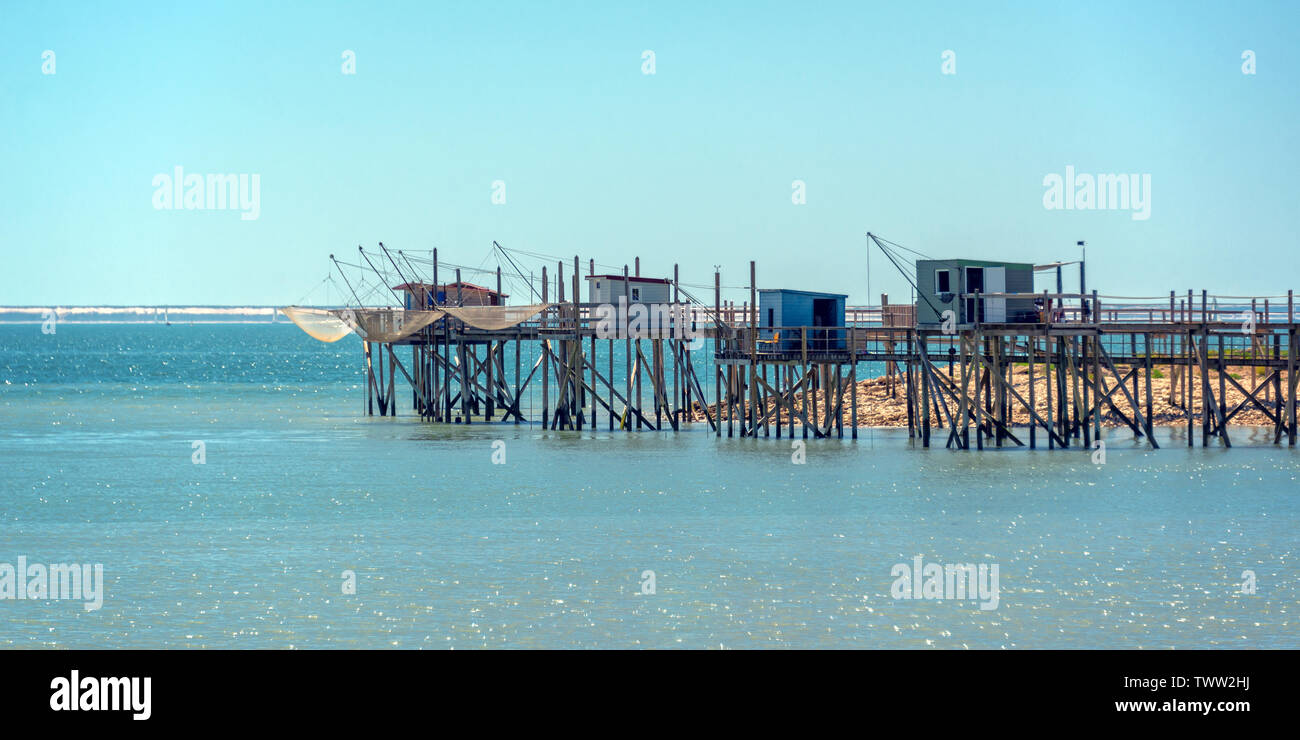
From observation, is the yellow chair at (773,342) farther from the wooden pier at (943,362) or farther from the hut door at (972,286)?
the hut door at (972,286)

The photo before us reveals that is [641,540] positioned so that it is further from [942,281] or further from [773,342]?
[773,342]

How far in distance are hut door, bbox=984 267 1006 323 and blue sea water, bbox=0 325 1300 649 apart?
4.26m

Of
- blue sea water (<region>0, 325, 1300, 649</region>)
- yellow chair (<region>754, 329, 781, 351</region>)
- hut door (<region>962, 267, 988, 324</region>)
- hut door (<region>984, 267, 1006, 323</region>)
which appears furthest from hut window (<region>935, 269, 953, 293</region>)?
yellow chair (<region>754, 329, 781, 351</region>)

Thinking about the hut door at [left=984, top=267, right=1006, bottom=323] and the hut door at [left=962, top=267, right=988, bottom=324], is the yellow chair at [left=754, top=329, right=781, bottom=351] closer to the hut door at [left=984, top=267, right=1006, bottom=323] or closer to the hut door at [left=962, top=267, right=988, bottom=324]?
the hut door at [left=962, top=267, right=988, bottom=324]

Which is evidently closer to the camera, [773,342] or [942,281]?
[942,281]

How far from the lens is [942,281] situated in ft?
143

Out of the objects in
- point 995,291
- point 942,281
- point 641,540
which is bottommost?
point 641,540

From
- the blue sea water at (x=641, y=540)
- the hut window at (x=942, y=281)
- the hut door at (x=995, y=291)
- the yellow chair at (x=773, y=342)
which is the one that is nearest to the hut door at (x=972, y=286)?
the hut door at (x=995, y=291)

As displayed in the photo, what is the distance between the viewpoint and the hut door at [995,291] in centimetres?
4300

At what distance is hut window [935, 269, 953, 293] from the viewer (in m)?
43.2

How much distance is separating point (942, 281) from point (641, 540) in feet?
58.9

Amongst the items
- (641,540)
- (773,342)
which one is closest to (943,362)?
(773,342)
